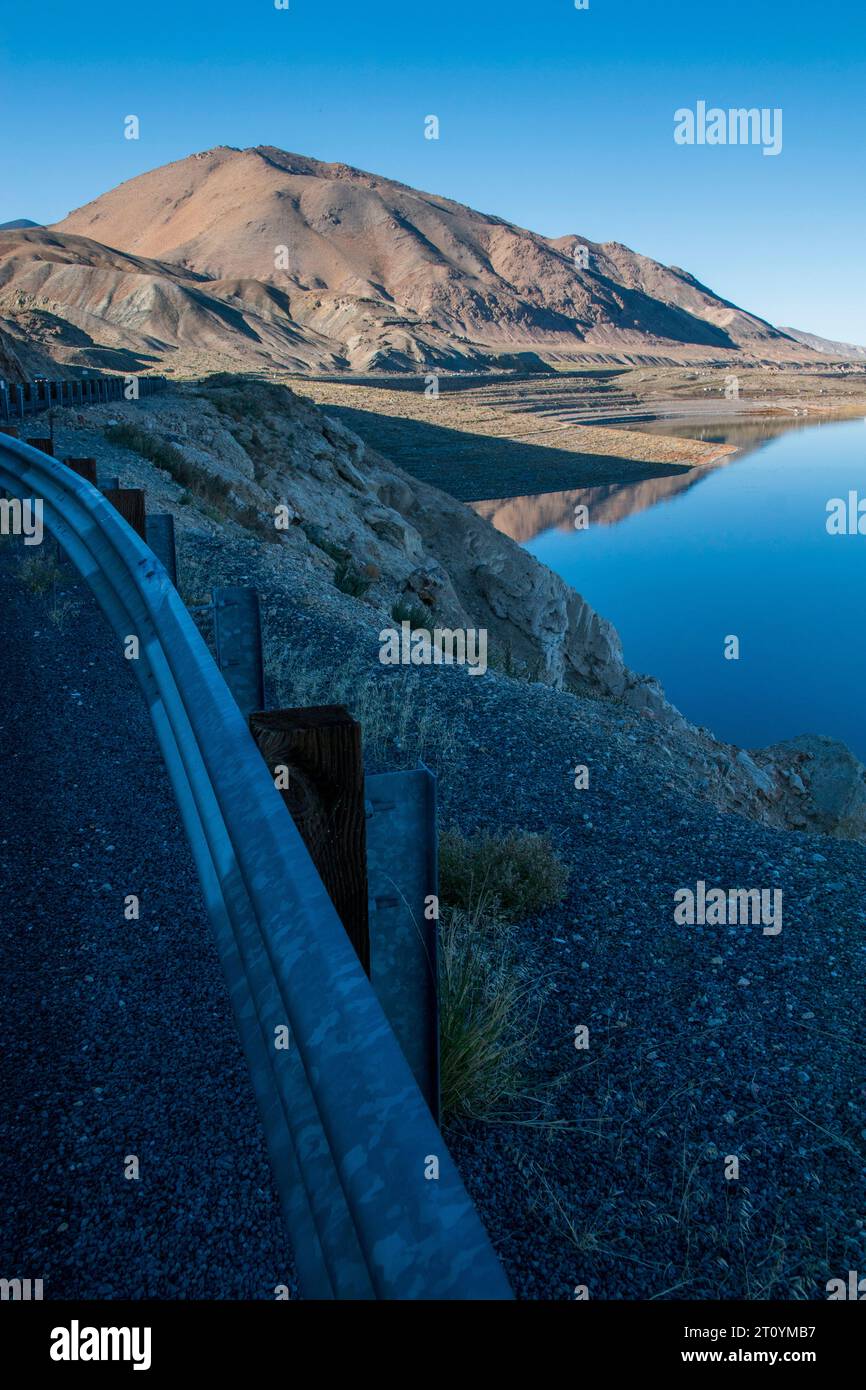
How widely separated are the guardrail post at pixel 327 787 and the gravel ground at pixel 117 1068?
64 cm

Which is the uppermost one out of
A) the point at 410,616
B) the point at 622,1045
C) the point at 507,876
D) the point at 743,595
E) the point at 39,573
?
the point at 743,595

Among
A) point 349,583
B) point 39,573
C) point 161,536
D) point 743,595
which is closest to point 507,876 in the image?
point 161,536

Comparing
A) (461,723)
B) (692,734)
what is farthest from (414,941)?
(692,734)

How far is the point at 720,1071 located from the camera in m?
3.03

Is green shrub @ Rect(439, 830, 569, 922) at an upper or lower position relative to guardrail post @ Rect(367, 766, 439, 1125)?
lower

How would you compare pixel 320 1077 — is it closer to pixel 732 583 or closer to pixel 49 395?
pixel 49 395

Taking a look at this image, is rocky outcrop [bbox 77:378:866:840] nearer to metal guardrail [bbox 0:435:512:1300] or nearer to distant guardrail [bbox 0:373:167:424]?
distant guardrail [bbox 0:373:167:424]

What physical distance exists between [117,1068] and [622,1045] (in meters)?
1.45

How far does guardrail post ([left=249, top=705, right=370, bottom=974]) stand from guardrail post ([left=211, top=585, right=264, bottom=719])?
5.35 ft

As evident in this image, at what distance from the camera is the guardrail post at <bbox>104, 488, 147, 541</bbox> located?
5.95m

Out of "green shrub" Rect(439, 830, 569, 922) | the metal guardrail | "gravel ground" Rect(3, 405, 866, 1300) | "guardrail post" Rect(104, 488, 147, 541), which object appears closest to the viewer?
the metal guardrail

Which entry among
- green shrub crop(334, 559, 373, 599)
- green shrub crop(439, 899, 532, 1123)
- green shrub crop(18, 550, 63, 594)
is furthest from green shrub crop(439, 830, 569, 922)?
green shrub crop(334, 559, 373, 599)

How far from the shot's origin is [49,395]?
20.5m

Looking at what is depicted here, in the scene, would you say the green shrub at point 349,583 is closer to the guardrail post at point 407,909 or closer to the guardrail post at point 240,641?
the guardrail post at point 240,641
